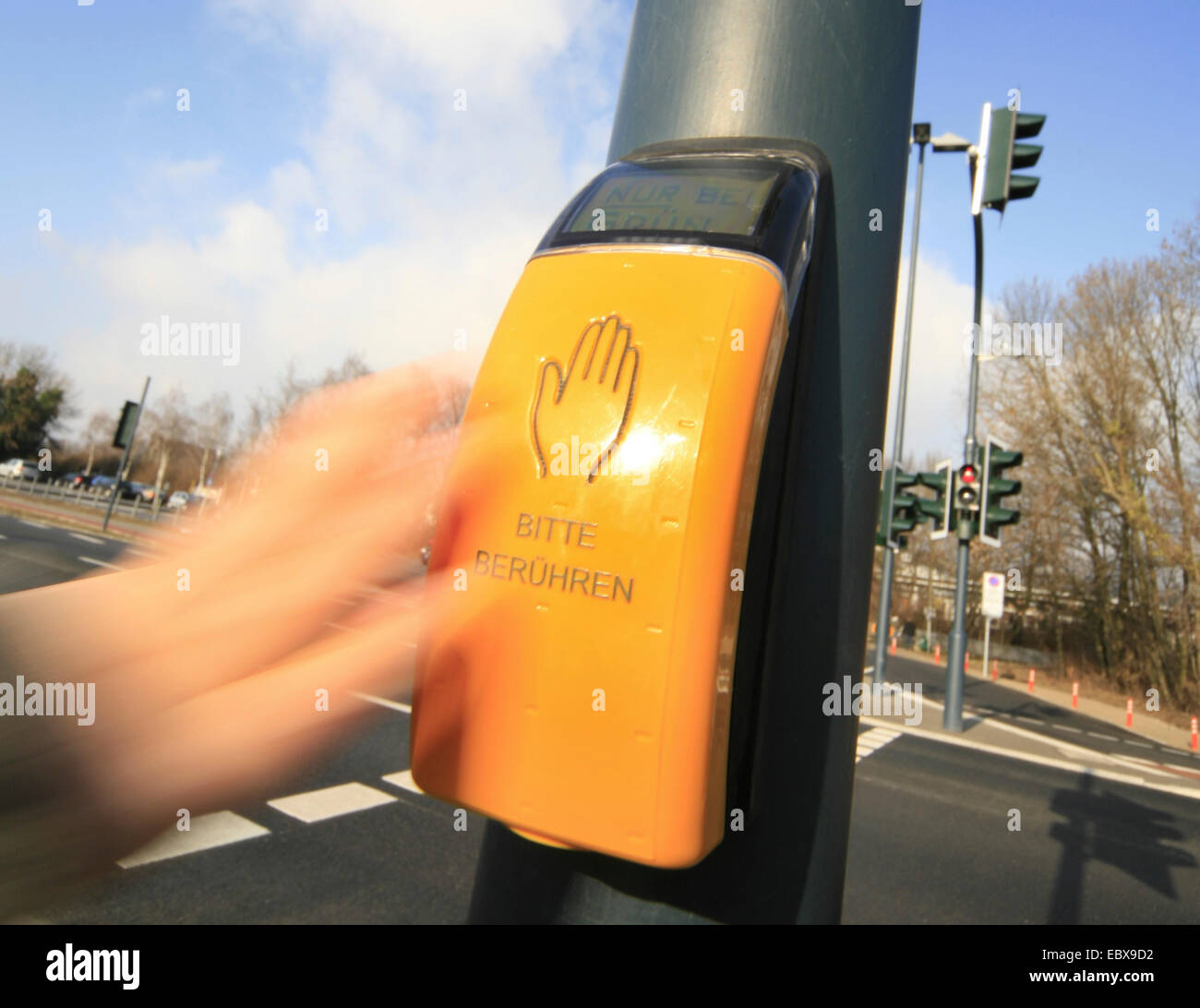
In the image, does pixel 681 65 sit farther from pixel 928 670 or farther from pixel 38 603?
pixel 928 670

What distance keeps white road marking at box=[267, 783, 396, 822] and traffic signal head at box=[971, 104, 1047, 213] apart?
6042 mm

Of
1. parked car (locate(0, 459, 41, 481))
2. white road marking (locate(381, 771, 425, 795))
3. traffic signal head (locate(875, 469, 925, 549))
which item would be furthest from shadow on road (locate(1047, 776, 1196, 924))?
parked car (locate(0, 459, 41, 481))

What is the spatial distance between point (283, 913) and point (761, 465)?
3.65 metres

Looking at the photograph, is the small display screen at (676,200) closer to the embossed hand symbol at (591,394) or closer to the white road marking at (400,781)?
the embossed hand symbol at (591,394)

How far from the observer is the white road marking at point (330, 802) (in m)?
4.66

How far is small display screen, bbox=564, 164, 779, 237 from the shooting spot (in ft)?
2.89

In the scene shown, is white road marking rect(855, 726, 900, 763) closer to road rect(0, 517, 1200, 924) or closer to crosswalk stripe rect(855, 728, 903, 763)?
crosswalk stripe rect(855, 728, 903, 763)

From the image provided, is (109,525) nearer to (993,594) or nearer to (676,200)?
(676,200)

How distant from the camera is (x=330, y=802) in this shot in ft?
16.2

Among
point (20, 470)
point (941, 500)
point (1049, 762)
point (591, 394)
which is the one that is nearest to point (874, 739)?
point (1049, 762)

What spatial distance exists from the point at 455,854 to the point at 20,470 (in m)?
41.6

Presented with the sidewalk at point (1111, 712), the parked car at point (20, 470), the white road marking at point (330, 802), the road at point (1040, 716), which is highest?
the parked car at point (20, 470)

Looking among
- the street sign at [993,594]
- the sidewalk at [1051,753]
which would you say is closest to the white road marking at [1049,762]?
the sidewalk at [1051,753]

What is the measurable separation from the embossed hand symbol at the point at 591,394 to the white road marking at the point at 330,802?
14.9 feet
